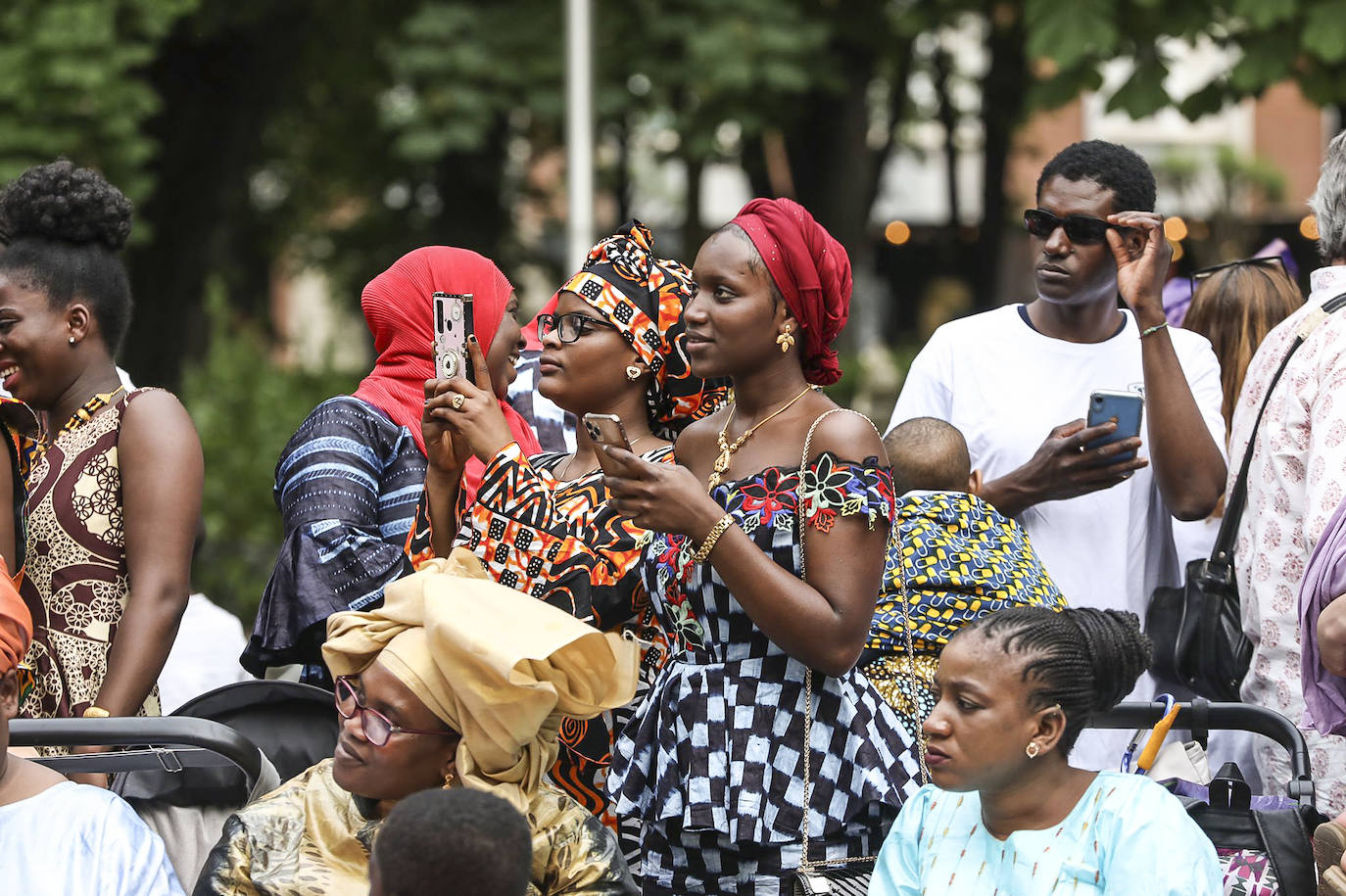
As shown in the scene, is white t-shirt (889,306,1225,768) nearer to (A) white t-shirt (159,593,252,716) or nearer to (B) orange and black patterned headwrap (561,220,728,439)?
(B) orange and black patterned headwrap (561,220,728,439)

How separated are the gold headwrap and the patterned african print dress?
34cm

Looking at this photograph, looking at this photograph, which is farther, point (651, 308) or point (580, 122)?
point (580, 122)

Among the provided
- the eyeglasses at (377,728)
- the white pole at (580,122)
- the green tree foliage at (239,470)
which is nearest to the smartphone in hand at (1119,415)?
the eyeglasses at (377,728)

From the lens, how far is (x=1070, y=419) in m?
4.59

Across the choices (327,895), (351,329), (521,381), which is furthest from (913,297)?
(327,895)

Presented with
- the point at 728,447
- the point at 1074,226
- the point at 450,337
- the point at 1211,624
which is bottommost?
the point at 1211,624

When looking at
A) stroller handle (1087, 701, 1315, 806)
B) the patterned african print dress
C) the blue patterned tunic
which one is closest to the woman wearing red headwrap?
the patterned african print dress

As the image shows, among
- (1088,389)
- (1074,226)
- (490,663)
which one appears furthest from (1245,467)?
(490,663)

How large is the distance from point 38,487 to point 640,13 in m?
10.0

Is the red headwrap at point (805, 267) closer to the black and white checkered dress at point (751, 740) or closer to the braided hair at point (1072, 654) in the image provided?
the black and white checkered dress at point (751, 740)

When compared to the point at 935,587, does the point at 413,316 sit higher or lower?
higher

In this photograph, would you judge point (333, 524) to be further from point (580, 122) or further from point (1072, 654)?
point (580, 122)

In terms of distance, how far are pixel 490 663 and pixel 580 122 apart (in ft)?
28.5

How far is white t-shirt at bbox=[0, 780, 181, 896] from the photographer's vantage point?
325 centimetres
